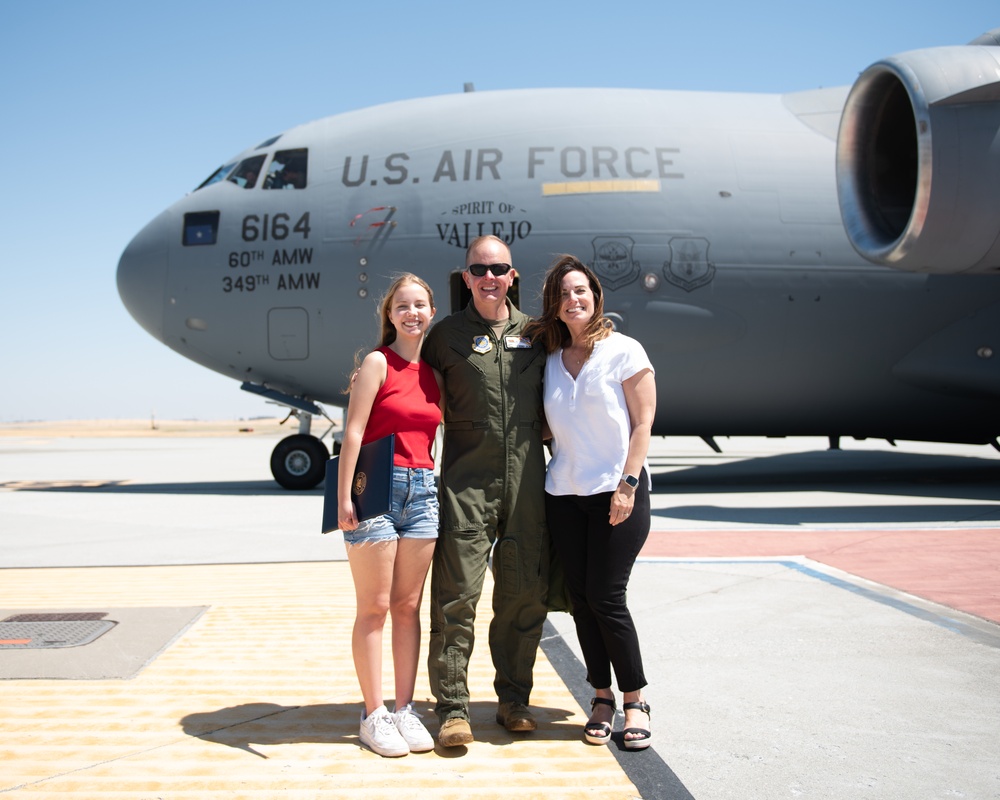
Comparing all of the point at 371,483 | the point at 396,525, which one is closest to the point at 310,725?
the point at 396,525

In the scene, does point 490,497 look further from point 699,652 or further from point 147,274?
point 147,274

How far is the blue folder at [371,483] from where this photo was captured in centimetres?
338

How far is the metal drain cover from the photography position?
184 inches

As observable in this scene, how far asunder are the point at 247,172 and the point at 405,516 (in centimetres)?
976

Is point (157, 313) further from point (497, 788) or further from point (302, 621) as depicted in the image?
point (497, 788)

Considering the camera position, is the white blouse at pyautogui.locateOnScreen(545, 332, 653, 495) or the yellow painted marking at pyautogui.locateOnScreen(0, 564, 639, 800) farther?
the white blouse at pyautogui.locateOnScreen(545, 332, 653, 495)

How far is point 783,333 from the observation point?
1127 centimetres

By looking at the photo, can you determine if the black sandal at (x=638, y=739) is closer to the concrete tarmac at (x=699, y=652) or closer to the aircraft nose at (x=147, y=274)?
the concrete tarmac at (x=699, y=652)

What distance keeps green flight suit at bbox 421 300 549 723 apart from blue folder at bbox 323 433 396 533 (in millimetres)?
277

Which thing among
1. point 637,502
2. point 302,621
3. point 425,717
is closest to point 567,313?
point 637,502

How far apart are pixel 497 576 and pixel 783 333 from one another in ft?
27.9

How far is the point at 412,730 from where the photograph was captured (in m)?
3.41

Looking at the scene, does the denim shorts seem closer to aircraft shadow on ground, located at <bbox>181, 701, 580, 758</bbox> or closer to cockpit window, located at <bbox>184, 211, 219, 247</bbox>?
aircraft shadow on ground, located at <bbox>181, 701, 580, 758</bbox>

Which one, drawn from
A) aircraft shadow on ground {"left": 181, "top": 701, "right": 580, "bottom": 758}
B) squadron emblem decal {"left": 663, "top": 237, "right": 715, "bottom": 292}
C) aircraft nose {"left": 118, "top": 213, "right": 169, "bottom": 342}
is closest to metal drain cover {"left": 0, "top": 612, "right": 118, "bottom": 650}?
aircraft shadow on ground {"left": 181, "top": 701, "right": 580, "bottom": 758}
